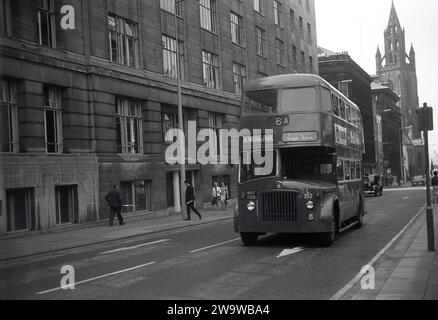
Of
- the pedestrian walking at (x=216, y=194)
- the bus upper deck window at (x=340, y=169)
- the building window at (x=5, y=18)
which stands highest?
the building window at (x=5, y=18)

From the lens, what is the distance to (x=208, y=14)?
38.3m

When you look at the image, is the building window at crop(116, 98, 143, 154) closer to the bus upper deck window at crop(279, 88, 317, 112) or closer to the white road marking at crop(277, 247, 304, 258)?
the bus upper deck window at crop(279, 88, 317, 112)

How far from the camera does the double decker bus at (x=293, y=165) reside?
1389 centimetres

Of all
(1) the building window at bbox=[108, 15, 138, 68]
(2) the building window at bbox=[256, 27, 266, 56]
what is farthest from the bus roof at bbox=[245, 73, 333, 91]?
(2) the building window at bbox=[256, 27, 266, 56]

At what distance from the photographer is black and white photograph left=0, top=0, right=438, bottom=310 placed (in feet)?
32.6

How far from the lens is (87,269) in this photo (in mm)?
11781

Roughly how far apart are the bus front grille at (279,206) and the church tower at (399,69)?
13687 centimetres

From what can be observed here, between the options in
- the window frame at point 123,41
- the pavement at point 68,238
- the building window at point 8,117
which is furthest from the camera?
the window frame at point 123,41

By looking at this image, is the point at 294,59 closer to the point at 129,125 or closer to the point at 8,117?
the point at 129,125

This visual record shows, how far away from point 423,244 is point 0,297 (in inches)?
385

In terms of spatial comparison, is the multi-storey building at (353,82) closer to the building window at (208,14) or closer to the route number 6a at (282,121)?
the building window at (208,14)

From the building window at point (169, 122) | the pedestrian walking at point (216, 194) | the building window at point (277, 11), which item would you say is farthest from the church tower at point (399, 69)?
the building window at point (169, 122)

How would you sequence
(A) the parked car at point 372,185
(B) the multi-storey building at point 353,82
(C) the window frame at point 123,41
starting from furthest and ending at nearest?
(B) the multi-storey building at point 353,82, (A) the parked car at point 372,185, (C) the window frame at point 123,41
